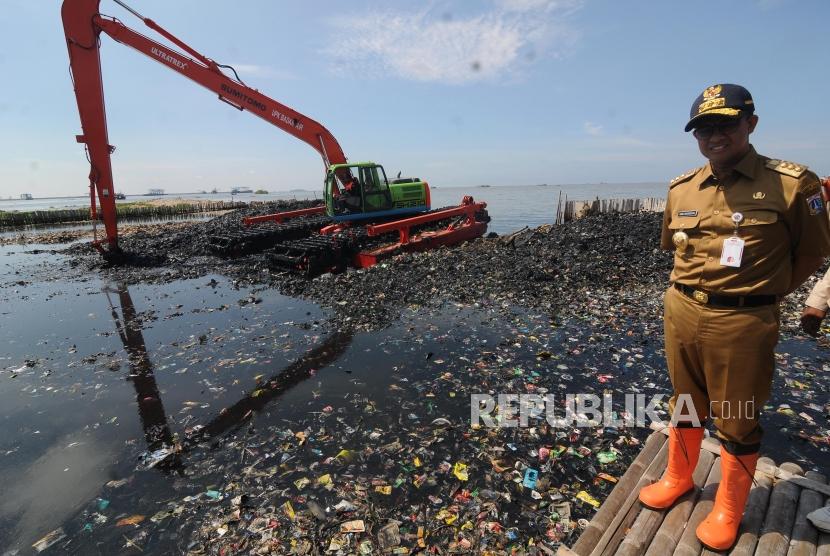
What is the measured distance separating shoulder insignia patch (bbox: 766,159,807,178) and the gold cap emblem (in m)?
0.49

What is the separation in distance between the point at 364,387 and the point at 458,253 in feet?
23.0

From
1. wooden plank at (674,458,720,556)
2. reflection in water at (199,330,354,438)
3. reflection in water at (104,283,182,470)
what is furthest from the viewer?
reflection in water at (199,330,354,438)

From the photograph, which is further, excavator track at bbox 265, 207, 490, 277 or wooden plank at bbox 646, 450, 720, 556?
excavator track at bbox 265, 207, 490, 277

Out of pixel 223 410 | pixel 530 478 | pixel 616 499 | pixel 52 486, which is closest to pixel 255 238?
pixel 223 410

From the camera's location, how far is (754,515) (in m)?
2.43

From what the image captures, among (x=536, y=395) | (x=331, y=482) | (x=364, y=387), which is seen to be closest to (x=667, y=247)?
(x=536, y=395)

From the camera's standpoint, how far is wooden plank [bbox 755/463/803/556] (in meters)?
2.21

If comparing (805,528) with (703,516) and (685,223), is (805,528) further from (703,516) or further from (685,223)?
(685,223)

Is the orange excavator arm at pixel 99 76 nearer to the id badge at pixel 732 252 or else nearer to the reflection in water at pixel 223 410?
the reflection in water at pixel 223 410

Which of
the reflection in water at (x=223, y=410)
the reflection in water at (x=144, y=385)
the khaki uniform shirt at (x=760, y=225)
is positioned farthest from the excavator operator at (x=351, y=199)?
the khaki uniform shirt at (x=760, y=225)

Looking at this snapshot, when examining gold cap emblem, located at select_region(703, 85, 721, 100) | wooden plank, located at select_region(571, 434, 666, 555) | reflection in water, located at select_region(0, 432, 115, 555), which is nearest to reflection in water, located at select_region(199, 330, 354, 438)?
reflection in water, located at select_region(0, 432, 115, 555)

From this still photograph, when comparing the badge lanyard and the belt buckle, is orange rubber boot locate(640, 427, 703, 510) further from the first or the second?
the badge lanyard

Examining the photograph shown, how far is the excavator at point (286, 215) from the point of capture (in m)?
10.3

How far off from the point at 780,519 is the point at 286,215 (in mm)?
16429
